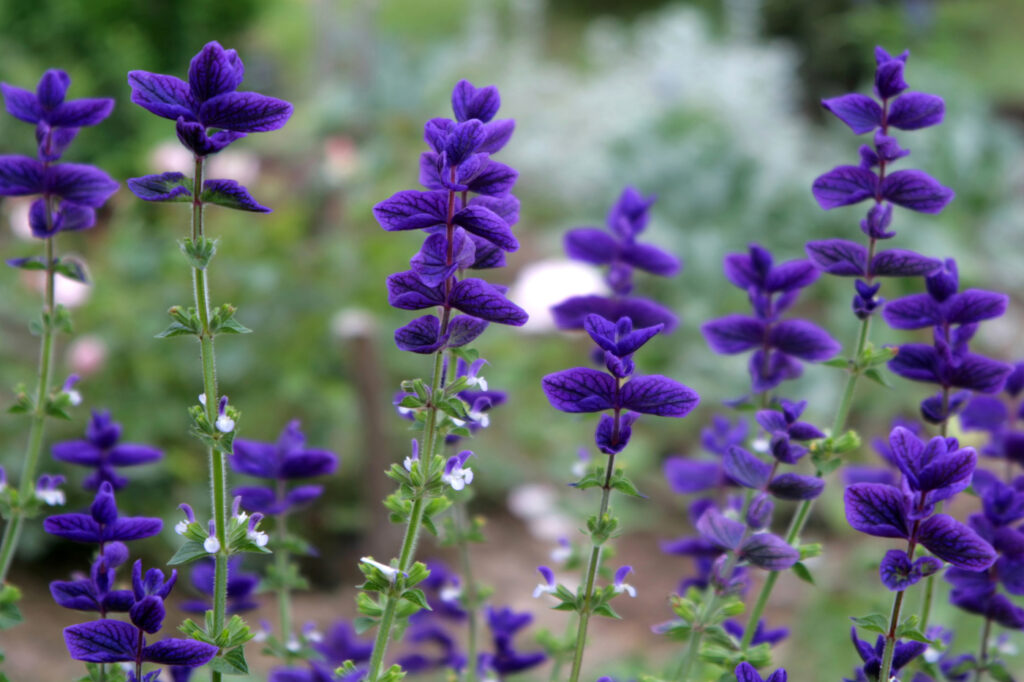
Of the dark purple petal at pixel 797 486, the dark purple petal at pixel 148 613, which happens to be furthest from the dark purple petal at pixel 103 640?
the dark purple petal at pixel 797 486

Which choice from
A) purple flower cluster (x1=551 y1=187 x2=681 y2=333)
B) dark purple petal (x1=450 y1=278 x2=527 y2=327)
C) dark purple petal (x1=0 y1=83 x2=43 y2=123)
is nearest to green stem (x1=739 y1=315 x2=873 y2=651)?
purple flower cluster (x1=551 y1=187 x2=681 y2=333)

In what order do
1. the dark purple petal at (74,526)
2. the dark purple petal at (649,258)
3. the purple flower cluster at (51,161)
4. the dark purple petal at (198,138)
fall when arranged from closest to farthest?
the dark purple petal at (198,138) → the dark purple petal at (74,526) → the purple flower cluster at (51,161) → the dark purple petal at (649,258)

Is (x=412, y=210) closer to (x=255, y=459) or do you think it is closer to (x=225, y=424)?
(x=225, y=424)

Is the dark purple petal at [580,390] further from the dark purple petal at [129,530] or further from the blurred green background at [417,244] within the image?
the blurred green background at [417,244]

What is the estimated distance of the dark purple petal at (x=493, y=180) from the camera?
0.81m

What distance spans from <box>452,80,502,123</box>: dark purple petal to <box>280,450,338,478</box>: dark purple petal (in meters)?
0.39

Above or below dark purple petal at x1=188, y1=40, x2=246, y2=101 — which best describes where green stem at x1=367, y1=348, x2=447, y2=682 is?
below

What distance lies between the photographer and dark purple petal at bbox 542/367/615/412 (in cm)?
81

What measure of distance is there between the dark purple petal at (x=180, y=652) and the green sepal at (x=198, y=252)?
0.94 ft

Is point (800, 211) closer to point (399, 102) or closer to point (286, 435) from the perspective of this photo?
point (399, 102)

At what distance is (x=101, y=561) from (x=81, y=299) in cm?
233

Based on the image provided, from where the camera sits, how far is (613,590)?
88cm

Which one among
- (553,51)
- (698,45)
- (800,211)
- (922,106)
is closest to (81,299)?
(922,106)

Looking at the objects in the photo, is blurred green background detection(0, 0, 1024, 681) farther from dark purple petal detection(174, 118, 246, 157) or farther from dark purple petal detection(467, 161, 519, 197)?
dark purple petal detection(174, 118, 246, 157)
